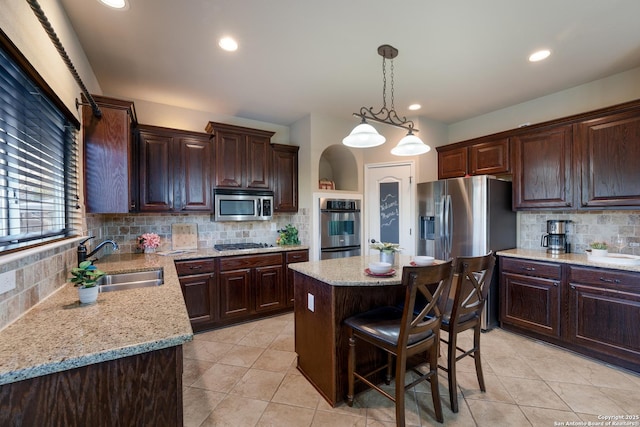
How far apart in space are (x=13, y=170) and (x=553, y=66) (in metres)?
4.07

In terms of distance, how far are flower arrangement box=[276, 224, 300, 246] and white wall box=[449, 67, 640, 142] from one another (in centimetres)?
289

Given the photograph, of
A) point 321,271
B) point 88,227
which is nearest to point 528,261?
point 321,271

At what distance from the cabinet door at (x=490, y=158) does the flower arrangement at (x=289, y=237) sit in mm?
2540

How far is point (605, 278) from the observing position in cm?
250

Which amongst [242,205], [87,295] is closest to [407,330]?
[87,295]

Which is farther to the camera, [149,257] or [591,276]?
[149,257]

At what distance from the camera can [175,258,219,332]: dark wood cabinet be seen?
10.4 feet

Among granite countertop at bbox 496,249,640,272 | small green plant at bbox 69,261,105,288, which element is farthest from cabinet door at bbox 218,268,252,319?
granite countertop at bbox 496,249,640,272

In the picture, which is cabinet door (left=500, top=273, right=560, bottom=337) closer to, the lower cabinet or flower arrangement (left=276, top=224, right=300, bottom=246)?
the lower cabinet

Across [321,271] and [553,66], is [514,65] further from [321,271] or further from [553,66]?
[321,271]

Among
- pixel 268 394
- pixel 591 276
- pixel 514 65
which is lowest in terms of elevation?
pixel 268 394

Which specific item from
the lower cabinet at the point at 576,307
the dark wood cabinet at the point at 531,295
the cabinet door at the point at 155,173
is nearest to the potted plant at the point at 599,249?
the lower cabinet at the point at 576,307

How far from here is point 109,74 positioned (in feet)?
9.23

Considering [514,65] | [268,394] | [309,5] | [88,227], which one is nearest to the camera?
[309,5]
